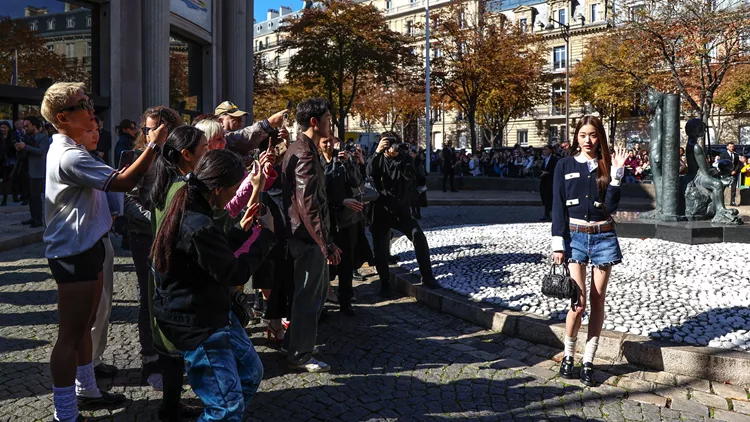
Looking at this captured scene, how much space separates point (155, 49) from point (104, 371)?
13.8m

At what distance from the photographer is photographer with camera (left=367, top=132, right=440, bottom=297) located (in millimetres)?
7633

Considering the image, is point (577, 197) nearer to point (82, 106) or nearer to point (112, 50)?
point (82, 106)

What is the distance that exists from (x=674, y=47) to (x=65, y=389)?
90.4 feet

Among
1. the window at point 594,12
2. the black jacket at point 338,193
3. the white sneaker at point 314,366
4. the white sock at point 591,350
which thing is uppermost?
the window at point 594,12

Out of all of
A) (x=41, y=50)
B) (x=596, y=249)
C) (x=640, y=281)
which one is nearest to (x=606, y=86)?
(x=41, y=50)

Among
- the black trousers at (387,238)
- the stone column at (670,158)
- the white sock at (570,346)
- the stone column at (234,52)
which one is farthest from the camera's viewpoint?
the stone column at (234,52)

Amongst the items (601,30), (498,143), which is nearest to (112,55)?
(498,143)

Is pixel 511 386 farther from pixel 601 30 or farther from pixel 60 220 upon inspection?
pixel 601 30

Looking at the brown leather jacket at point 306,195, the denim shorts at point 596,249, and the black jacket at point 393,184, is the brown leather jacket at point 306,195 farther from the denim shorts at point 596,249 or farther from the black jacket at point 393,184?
Answer: the black jacket at point 393,184

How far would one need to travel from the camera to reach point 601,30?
191 feet

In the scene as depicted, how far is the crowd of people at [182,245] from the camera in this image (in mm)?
2967

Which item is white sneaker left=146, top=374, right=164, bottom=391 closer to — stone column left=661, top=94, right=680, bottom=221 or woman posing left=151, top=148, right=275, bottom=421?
woman posing left=151, top=148, right=275, bottom=421

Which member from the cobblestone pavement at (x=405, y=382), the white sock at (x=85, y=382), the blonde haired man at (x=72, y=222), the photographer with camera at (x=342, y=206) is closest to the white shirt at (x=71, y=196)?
the blonde haired man at (x=72, y=222)

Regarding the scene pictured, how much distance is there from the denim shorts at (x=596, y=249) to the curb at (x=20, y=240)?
7979mm
